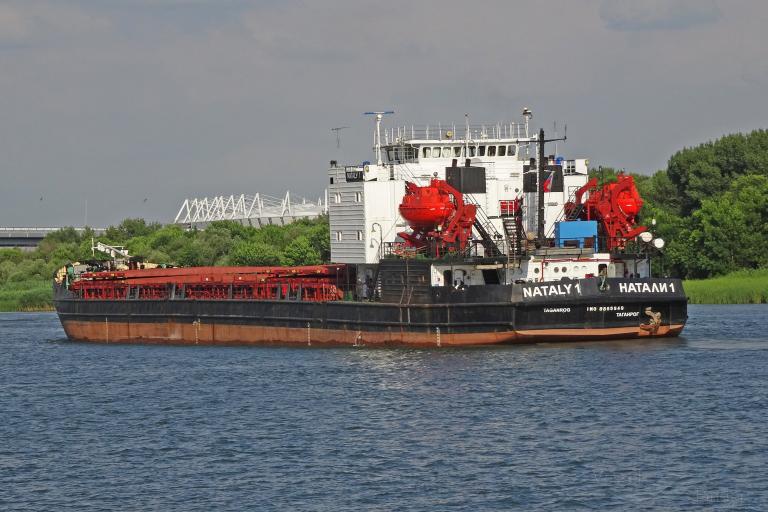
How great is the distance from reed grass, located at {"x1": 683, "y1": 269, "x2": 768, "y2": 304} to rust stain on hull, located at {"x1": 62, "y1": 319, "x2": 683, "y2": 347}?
1089 inches

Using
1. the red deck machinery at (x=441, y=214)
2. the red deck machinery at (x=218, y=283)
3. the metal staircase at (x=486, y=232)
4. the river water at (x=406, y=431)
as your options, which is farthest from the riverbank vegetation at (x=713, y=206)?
the river water at (x=406, y=431)

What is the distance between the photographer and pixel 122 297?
61500 millimetres

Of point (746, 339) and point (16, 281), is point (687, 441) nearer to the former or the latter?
point (746, 339)

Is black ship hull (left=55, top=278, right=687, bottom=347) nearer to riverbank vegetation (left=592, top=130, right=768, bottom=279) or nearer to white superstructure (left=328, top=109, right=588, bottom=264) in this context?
white superstructure (left=328, top=109, right=588, bottom=264)

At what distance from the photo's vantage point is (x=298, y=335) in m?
50.7

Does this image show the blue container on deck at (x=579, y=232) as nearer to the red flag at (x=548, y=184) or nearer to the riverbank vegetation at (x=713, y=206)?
the red flag at (x=548, y=184)

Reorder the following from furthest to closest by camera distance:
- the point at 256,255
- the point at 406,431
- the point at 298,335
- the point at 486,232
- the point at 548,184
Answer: the point at 256,255 → the point at 298,335 → the point at 548,184 → the point at 486,232 → the point at 406,431

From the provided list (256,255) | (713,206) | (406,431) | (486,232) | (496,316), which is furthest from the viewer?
(256,255)

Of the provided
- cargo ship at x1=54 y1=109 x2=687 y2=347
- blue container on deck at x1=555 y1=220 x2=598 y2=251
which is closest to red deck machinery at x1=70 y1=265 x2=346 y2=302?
cargo ship at x1=54 y1=109 x2=687 y2=347

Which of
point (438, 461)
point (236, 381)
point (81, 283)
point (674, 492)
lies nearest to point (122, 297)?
point (81, 283)

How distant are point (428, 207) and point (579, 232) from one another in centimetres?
506

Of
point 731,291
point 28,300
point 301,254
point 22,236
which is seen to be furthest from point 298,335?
point 22,236

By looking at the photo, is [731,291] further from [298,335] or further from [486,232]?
[298,335]

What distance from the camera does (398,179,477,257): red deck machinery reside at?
44.5 m
